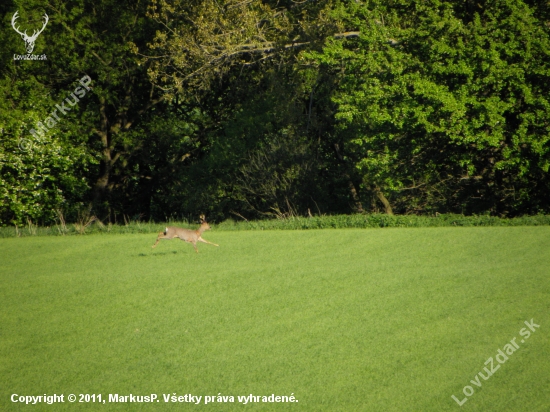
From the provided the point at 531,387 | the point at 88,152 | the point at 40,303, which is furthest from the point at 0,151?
the point at 531,387

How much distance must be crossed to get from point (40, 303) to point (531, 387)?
8.09m

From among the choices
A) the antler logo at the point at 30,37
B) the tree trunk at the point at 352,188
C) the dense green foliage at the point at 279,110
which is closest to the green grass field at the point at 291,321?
the dense green foliage at the point at 279,110

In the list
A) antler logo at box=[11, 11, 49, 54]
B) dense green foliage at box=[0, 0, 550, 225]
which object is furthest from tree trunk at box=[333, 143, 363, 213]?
antler logo at box=[11, 11, 49, 54]

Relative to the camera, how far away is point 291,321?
10688mm

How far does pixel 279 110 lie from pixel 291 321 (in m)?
16.6

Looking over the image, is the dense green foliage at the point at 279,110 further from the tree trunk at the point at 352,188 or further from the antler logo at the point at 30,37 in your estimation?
the antler logo at the point at 30,37

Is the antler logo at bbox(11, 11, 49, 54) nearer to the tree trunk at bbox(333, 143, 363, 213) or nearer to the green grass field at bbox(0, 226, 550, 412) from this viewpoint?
the tree trunk at bbox(333, 143, 363, 213)

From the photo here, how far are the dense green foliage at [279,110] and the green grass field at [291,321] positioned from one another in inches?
203

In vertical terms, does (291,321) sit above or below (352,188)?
above

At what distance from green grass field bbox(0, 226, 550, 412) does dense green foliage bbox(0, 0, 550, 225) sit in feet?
16.9

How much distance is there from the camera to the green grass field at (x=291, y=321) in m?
8.21

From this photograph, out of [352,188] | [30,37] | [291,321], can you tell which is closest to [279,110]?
[352,188]

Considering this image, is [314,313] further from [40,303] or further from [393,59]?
[393,59]

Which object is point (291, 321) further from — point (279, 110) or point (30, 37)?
point (30, 37)
